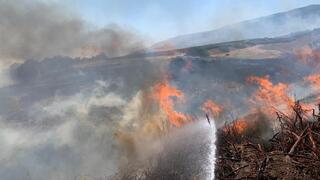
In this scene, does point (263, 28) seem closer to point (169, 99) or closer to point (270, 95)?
point (270, 95)

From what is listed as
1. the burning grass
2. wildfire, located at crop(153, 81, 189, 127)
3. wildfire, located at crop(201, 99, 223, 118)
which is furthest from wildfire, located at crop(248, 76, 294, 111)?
the burning grass

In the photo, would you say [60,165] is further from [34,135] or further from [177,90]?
[177,90]

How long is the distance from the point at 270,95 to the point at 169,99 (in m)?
10.3

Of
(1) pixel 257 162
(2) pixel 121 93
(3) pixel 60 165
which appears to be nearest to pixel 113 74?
(2) pixel 121 93

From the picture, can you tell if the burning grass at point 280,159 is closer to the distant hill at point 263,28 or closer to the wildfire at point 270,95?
the wildfire at point 270,95

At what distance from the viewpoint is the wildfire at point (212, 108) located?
38.2 m

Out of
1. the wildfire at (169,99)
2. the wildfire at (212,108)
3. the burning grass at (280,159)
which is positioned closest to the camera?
the burning grass at (280,159)

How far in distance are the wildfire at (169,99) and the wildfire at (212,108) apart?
2.22 metres

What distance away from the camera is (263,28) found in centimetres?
9812

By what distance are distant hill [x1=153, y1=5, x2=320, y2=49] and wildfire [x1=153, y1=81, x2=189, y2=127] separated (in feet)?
146

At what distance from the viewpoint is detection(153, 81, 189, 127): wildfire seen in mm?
36719

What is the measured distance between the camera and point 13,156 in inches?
1027

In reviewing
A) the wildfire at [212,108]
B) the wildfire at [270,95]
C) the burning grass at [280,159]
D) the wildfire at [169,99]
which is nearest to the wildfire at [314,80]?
the wildfire at [270,95]

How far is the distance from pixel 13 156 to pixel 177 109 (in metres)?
16.2
